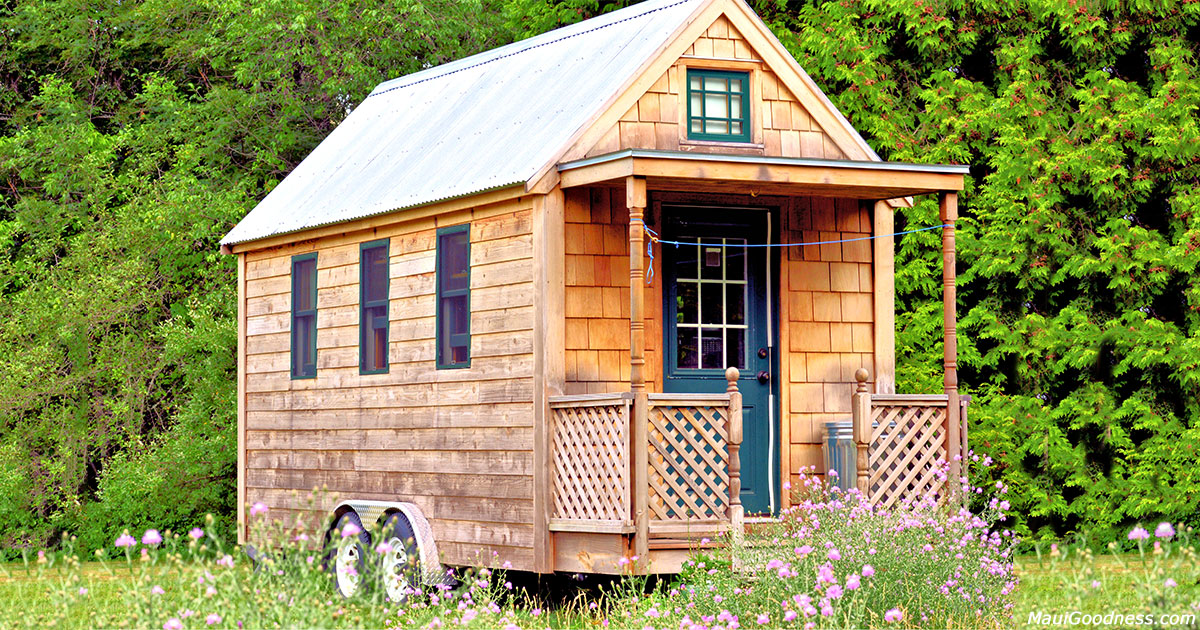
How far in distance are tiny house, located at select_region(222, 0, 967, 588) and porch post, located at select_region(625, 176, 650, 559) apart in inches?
0.7

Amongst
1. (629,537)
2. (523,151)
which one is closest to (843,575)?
(629,537)

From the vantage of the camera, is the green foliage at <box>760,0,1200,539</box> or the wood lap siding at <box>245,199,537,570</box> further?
the green foliage at <box>760,0,1200,539</box>

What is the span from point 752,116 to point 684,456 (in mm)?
3162

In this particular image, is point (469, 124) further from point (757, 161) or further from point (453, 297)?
point (757, 161)

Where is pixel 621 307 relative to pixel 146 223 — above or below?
below

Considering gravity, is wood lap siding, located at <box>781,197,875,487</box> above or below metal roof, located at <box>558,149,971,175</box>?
below

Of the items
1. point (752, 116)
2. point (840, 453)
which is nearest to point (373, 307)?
point (752, 116)

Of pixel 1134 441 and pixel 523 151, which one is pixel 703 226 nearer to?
pixel 523 151

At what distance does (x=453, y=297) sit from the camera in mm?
13289

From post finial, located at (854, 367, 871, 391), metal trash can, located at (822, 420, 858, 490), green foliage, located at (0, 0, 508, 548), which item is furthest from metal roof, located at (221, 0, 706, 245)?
green foliage, located at (0, 0, 508, 548)

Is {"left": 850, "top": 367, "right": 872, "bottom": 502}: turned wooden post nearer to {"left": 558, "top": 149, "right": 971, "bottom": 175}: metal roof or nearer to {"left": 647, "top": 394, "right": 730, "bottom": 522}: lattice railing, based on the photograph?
{"left": 647, "top": 394, "right": 730, "bottom": 522}: lattice railing

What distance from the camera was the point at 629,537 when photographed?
11.3 metres

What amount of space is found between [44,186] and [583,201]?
1219 cm

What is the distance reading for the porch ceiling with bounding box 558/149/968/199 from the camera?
11367 millimetres
